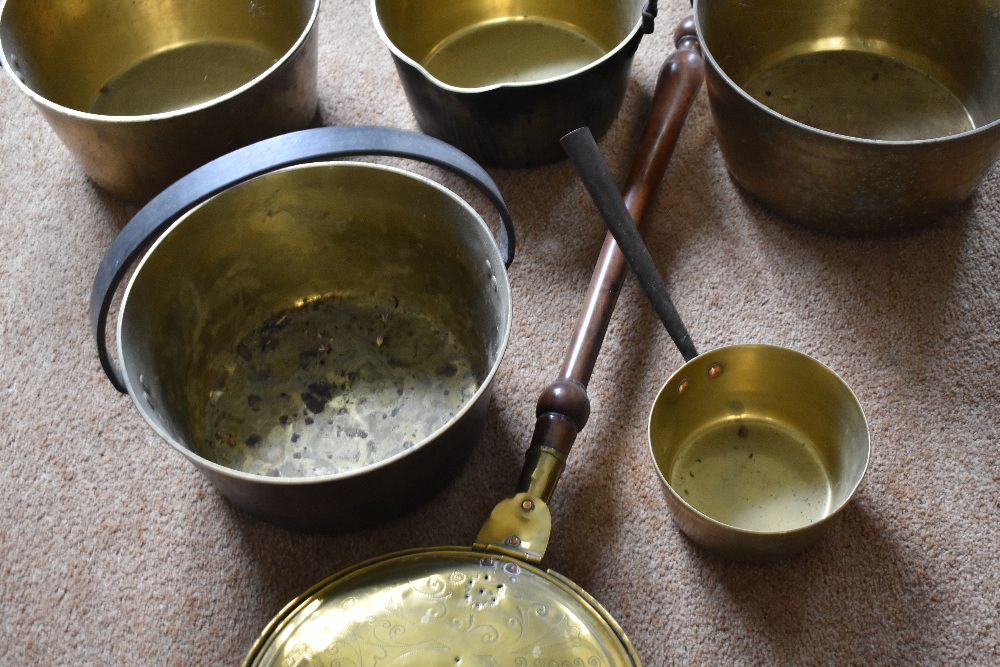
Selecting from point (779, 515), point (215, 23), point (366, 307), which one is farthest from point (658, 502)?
point (215, 23)

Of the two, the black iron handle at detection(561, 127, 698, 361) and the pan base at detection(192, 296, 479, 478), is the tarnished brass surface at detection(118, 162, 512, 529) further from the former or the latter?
the black iron handle at detection(561, 127, 698, 361)

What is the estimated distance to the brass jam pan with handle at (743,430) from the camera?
0.91 meters

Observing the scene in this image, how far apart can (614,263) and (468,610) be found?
16.0 inches

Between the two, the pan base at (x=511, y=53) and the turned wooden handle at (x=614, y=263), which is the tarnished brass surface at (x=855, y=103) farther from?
the pan base at (x=511, y=53)

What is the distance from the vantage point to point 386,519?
931 mm

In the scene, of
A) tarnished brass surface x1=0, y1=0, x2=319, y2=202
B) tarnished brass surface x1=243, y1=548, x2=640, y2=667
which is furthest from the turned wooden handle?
tarnished brass surface x1=0, y1=0, x2=319, y2=202

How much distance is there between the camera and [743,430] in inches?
38.9

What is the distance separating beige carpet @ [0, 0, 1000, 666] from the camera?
90 centimetres

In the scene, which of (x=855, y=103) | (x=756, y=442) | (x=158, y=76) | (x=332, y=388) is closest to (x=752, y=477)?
(x=756, y=442)

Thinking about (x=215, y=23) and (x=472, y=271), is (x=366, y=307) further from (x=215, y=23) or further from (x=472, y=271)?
(x=215, y=23)

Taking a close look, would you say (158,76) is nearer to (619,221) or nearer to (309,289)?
(309,289)

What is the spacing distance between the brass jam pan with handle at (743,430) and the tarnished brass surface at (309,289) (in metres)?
0.16

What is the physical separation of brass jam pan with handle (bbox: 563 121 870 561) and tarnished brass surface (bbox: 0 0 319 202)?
0.44 m

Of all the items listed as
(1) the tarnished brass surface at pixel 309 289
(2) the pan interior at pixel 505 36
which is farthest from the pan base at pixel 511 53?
(1) the tarnished brass surface at pixel 309 289
